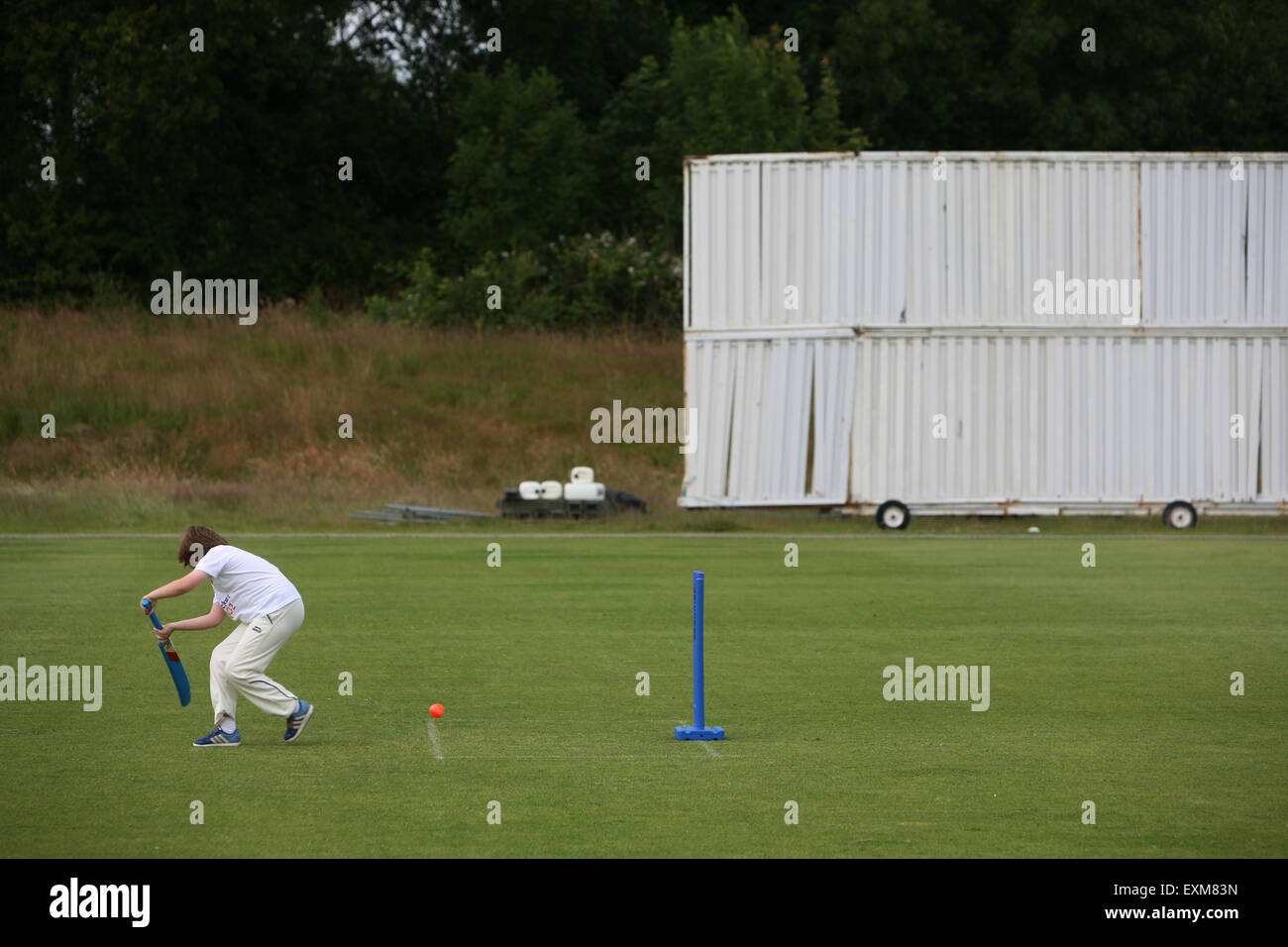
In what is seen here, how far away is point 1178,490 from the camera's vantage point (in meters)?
34.7

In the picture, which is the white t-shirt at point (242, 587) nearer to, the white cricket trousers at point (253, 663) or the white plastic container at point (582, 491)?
the white cricket trousers at point (253, 663)

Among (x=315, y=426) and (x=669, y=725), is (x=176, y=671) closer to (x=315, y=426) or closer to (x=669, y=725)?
(x=669, y=725)

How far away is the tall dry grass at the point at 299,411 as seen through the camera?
37.2m

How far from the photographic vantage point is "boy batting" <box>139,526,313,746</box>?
11.5m

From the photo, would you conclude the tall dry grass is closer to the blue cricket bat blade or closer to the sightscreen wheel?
the sightscreen wheel

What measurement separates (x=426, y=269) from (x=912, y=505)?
21.4 meters

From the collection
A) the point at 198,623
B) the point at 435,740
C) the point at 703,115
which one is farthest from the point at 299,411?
the point at 198,623

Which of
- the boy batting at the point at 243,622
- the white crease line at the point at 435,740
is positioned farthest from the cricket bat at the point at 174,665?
the white crease line at the point at 435,740

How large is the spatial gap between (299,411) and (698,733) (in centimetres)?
3123

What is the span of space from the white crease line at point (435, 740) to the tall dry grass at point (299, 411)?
2197 centimetres

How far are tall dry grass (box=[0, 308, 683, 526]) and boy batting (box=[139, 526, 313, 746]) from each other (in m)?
22.6

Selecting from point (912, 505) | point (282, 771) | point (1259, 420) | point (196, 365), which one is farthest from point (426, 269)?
point (282, 771)

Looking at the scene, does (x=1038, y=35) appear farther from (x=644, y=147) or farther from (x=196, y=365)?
(x=196, y=365)

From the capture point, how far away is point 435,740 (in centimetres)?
1216
